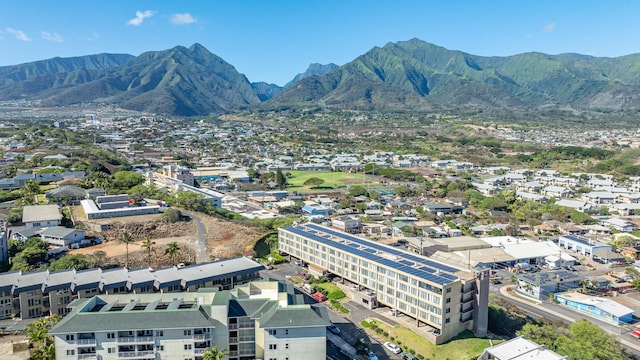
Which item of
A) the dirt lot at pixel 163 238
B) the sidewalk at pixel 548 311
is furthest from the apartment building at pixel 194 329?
the sidewalk at pixel 548 311

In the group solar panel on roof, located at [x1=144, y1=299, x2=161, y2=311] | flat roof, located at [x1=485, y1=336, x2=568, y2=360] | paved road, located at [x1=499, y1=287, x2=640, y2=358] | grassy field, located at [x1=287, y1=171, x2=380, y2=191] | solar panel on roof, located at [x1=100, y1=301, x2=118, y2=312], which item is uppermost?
solar panel on roof, located at [x1=144, y1=299, x2=161, y2=311]

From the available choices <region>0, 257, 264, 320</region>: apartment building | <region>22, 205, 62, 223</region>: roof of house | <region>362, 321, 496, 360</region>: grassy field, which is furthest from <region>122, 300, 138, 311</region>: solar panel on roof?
<region>22, 205, 62, 223</region>: roof of house

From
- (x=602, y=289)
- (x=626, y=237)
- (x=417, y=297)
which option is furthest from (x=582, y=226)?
(x=417, y=297)

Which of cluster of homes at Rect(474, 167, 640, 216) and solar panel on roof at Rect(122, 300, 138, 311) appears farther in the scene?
cluster of homes at Rect(474, 167, 640, 216)

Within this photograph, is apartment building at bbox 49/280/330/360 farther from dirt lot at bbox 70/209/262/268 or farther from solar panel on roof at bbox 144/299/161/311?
dirt lot at bbox 70/209/262/268

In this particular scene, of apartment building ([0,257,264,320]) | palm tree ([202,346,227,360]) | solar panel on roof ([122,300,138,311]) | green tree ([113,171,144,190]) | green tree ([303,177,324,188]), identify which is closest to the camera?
palm tree ([202,346,227,360])

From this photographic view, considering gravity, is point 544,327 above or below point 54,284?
below

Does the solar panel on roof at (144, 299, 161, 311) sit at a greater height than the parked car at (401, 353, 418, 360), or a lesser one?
greater

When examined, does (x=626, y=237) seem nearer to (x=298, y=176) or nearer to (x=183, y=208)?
(x=183, y=208)
